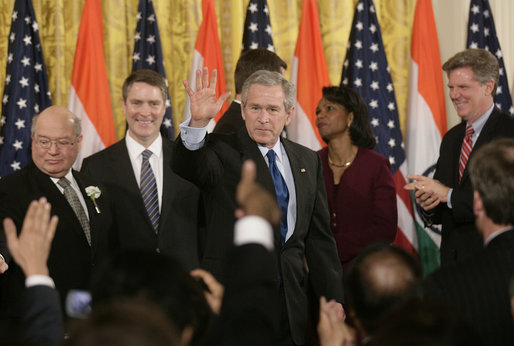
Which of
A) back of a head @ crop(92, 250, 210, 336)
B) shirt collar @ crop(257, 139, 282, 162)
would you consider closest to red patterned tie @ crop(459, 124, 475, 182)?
shirt collar @ crop(257, 139, 282, 162)

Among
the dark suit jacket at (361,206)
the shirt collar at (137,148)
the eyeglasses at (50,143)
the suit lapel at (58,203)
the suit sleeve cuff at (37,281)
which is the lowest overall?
the dark suit jacket at (361,206)

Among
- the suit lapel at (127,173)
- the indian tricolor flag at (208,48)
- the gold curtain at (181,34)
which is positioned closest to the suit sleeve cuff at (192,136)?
the suit lapel at (127,173)

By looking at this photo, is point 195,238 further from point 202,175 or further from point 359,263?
point 359,263

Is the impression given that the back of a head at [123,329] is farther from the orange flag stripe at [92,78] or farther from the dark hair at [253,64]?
the orange flag stripe at [92,78]

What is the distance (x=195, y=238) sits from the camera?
4508mm

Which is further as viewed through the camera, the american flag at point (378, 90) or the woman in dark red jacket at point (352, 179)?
the american flag at point (378, 90)

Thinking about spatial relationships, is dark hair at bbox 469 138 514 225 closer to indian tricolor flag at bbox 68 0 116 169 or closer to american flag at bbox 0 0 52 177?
indian tricolor flag at bbox 68 0 116 169

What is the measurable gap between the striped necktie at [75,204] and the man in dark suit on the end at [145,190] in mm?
258

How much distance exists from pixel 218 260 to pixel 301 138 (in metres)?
2.69

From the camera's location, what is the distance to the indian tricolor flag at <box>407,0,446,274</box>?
6625mm

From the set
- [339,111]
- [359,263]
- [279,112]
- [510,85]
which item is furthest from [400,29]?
[359,263]

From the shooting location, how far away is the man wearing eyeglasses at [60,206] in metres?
3.93

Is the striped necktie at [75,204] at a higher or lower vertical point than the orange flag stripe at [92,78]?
lower

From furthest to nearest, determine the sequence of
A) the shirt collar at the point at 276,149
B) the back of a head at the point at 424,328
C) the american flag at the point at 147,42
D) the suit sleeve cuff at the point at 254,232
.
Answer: the american flag at the point at 147,42 → the shirt collar at the point at 276,149 → the suit sleeve cuff at the point at 254,232 → the back of a head at the point at 424,328
